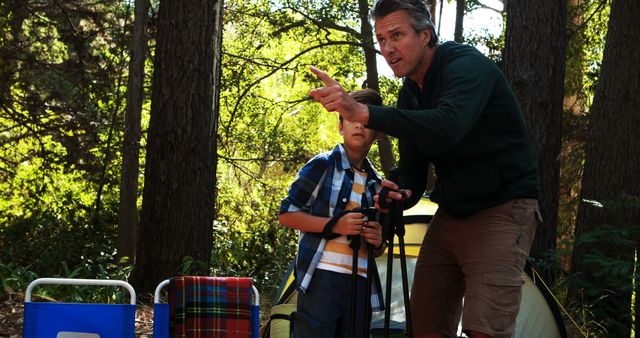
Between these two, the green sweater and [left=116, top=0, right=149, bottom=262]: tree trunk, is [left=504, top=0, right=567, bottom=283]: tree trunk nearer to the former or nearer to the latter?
the green sweater

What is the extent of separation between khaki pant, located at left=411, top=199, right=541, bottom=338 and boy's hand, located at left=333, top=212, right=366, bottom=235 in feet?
0.91

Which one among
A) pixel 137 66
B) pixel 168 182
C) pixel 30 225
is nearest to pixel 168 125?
pixel 168 182

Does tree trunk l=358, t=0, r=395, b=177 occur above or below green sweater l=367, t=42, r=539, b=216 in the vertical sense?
above

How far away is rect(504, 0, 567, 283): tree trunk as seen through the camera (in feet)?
24.7

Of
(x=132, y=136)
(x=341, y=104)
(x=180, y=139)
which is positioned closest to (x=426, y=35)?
(x=341, y=104)

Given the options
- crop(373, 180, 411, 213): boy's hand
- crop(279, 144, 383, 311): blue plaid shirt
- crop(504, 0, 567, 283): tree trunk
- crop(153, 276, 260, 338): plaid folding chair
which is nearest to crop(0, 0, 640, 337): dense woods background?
crop(504, 0, 567, 283): tree trunk

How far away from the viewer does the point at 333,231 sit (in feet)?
12.3

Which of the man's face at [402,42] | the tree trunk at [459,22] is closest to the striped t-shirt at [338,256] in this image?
the man's face at [402,42]

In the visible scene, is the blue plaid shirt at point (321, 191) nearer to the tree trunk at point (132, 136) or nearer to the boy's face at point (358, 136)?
the boy's face at point (358, 136)

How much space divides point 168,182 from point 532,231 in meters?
4.88

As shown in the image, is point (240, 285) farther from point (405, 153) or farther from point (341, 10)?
point (341, 10)

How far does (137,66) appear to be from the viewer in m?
11.0

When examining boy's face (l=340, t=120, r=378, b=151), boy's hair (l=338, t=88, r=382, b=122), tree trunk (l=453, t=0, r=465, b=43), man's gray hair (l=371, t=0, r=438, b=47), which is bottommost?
boy's face (l=340, t=120, r=378, b=151)

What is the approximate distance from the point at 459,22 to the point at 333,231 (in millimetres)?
12230
